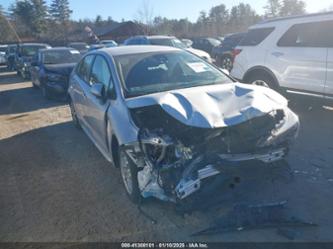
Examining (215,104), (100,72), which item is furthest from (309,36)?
(100,72)

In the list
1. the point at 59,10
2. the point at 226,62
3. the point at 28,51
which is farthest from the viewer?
the point at 59,10

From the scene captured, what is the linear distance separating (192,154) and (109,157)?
61.1 inches

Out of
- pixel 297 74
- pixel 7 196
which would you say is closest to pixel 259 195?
pixel 7 196

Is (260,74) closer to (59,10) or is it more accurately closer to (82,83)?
(82,83)

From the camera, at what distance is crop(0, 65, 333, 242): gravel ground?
334cm

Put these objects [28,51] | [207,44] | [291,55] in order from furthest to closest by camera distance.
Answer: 1. [207,44]
2. [28,51]
3. [291,55]

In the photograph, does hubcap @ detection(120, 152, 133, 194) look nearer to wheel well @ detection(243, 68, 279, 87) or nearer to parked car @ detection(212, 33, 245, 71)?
wheel well @ detection(243, 68, 279, 87)

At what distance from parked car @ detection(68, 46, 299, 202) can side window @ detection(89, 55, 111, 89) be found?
38 mm

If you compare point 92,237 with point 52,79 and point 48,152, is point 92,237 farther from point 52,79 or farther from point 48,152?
point 52,79

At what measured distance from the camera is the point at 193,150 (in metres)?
3.23

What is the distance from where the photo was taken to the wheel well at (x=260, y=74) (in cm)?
722

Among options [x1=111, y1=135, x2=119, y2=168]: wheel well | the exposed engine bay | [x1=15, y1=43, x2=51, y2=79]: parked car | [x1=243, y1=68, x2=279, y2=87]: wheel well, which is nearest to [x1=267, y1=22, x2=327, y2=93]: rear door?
[x1=243, y1=68, x2=279, y2=87]: wheel well

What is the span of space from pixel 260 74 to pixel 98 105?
170 inches

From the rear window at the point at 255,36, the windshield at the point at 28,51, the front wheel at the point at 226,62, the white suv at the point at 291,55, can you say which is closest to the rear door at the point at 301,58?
the white suv at the point at 291,55
